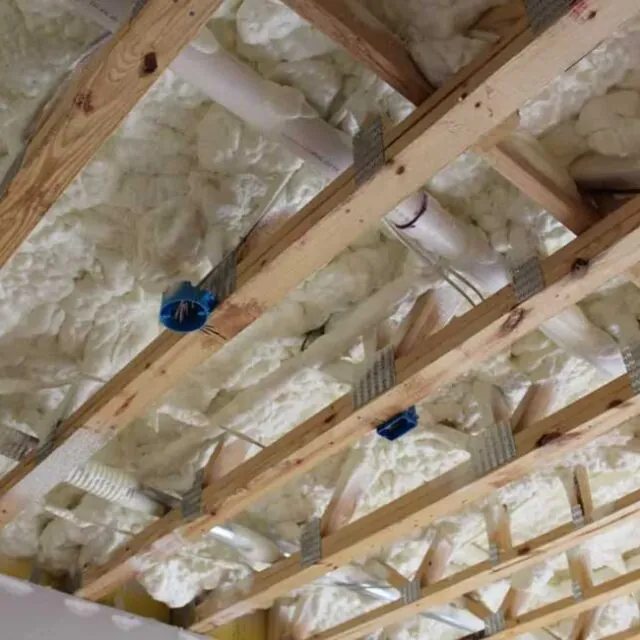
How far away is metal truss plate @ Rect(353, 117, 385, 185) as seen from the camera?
4.72ft

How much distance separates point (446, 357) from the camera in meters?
1.80

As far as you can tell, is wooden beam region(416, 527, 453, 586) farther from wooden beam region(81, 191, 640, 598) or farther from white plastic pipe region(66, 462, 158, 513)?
white plastic pipe region(66, 462, 158, 513)

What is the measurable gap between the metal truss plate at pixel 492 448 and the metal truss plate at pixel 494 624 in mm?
1257

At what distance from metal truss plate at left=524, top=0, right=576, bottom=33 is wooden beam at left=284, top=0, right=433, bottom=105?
0.84 feet

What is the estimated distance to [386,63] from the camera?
142 cm

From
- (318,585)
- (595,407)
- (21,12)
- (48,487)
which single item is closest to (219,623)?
(318,585)

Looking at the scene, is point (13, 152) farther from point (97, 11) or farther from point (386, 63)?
point (386, 63)

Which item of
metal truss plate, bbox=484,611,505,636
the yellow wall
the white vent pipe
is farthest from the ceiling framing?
the yellow wall

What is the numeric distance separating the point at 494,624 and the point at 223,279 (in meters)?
2.11

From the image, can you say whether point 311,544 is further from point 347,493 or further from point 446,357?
point 446,357

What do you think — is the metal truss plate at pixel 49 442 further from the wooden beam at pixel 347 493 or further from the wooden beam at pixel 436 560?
the wooden beam at pixel 436 560

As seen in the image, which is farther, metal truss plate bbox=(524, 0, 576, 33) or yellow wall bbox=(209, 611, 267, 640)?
yellow wall bbox=(209, 611, 267, 640)

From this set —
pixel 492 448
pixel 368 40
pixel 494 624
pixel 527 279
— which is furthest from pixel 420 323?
pixel 494 624

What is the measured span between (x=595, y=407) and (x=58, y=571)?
6.64ft
